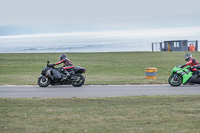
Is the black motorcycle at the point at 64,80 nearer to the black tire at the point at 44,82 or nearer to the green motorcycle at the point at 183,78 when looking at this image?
the black tire at the point at 44,82

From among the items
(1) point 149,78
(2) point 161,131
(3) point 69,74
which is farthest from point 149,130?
(1) point 149,78

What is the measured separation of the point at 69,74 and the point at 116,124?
36.8 feet

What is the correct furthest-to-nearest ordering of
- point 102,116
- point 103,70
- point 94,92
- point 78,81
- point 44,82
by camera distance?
point 103,70 → point 44,82 → point 78,81 → point 94,92 → point 102,116

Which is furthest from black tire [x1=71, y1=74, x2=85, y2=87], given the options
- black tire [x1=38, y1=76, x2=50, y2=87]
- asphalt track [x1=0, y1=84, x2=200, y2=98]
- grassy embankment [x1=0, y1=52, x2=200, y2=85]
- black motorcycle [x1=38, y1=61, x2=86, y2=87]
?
grassy embankment [x1=0, y1=52, x2=200, y2=85]

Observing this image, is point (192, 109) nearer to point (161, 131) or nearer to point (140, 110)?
point (140, 110)

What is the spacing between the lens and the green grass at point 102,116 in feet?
26.0

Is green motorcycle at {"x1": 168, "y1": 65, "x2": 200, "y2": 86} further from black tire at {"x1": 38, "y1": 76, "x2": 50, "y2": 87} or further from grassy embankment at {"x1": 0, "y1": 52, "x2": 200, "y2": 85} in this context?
black tire at {"x1": 38, "y1": 76, "x2": 50, "y2": 87}

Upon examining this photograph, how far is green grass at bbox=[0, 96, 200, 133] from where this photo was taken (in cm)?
791

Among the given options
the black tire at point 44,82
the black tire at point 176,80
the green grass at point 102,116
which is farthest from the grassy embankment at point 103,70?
the green grass at point 102,116

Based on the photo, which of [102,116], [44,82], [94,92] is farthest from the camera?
[44,82]

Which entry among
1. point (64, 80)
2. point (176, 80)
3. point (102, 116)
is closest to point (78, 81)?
point (64, 80)

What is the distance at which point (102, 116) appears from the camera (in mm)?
9438

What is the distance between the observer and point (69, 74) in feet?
63.6

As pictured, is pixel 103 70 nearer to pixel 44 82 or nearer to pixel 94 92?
pixel 44 82
